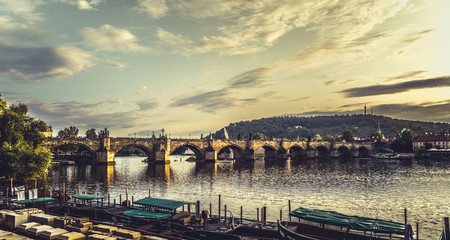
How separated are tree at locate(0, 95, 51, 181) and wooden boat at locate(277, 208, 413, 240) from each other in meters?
44.4

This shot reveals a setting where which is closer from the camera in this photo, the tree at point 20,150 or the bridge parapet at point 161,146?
the tree at point 20,150

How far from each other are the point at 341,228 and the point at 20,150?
1968 inches

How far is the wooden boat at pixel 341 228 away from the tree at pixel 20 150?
4436 centimetres

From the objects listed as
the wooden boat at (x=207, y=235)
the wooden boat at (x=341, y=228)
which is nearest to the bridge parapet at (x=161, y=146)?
the wooden boat at (x=207, y=235)

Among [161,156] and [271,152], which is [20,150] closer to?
[161,156]

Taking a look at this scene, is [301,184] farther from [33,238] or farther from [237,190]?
[33,238]

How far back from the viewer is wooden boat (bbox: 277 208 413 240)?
22.6 meters

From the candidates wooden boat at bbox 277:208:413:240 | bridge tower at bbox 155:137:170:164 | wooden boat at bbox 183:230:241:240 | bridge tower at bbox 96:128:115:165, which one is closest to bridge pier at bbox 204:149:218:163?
bridge tower at bbox 155:137:170:164

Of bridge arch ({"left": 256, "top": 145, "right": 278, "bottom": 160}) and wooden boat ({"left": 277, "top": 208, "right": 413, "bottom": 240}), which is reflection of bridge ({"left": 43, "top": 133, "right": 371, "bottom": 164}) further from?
wooden boat ({"left": 277, "top": 208, "right": 413, "bottom": 240})

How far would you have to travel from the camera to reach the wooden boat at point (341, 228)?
22.6m

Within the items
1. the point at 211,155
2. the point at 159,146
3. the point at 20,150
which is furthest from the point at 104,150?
the point at 20,150

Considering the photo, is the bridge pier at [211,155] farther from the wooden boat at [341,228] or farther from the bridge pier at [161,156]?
the wooden boat at [341,228]

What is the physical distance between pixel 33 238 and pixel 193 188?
4204cm

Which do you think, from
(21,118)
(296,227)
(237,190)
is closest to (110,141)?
(21,118)
